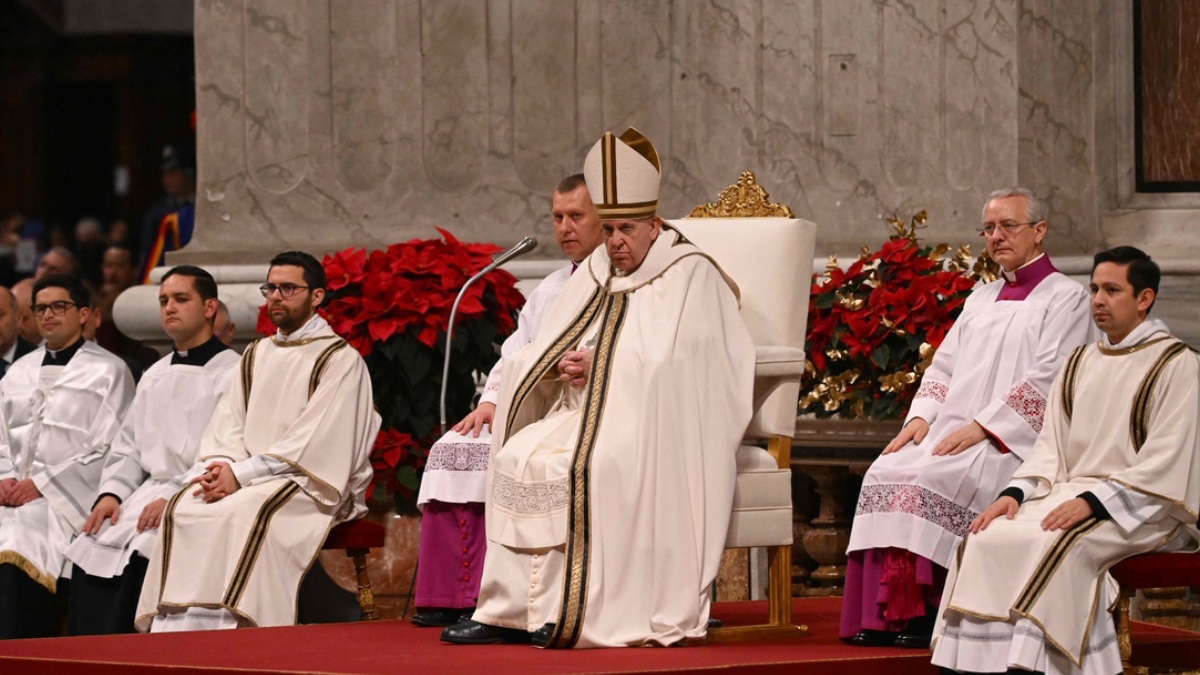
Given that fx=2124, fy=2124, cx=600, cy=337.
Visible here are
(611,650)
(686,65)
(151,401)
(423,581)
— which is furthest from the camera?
(686,65)

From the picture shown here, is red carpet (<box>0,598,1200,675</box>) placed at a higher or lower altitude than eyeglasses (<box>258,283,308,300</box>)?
lower

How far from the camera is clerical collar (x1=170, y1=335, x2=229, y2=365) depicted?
7.41 m

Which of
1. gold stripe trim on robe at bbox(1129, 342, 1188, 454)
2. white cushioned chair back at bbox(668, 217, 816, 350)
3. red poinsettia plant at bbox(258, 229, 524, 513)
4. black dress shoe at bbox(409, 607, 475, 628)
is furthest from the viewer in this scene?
red poinsettia plant at bbox(258, 229, 524, 513)

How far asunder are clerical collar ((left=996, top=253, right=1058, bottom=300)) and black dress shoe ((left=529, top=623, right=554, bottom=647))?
1.73m

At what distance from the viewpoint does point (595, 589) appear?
5.58m

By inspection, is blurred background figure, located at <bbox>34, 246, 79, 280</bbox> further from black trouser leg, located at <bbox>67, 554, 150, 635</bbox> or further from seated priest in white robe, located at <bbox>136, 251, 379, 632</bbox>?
seated priest in white robe, located at <bbox>136, 251, 379, 632</bbox>

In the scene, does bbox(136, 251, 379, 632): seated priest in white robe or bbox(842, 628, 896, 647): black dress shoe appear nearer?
bbox(842, 628, 896, 647): black dress shoe

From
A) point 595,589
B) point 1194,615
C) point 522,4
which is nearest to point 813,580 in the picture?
point 1194,615

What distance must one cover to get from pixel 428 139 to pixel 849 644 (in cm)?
352

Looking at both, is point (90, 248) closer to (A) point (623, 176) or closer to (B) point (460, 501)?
(B) point (460, 501)

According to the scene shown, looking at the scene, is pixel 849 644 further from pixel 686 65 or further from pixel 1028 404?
pixel 686 65

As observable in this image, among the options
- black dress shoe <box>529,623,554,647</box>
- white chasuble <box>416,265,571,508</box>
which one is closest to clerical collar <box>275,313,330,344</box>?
white chasuble <box>416,265,571,508</box>

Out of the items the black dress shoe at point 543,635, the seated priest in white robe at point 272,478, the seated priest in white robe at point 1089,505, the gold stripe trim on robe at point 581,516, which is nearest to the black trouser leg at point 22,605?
the seated priest in white robe at point 272,478

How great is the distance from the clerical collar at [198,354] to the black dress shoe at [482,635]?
198cm
